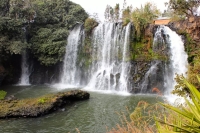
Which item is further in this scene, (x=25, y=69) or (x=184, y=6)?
(x=25, y=69)

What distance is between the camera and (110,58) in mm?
19984

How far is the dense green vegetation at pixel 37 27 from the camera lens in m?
18.7

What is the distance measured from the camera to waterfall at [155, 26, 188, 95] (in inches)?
677

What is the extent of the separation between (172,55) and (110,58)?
18.2 ft

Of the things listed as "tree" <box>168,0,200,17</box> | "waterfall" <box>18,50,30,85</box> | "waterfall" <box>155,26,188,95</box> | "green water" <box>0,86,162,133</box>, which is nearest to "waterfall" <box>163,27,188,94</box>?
"waterfall" <box>155,26,188,95</box>

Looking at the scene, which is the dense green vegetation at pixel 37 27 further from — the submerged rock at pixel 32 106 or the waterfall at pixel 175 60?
the waterfall at pixel 175 60

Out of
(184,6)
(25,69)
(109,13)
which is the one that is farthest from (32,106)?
(109,13)

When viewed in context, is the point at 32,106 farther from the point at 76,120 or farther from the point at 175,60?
the point at 175,60

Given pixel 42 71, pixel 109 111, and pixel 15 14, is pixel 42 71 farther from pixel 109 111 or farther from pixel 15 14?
pixel 109 111

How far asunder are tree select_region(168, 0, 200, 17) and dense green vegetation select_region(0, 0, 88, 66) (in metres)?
10.4

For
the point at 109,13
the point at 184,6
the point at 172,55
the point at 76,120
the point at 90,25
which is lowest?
the point at 76,120

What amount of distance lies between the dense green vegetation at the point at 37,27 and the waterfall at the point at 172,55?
925 cm

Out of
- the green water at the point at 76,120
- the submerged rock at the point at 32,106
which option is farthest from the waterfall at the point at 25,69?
the green water at the point at 76,120

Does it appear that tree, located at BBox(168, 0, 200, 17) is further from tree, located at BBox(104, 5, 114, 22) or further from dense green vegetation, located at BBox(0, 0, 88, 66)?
tree, located at BBox(104, 5, 114, 22)
